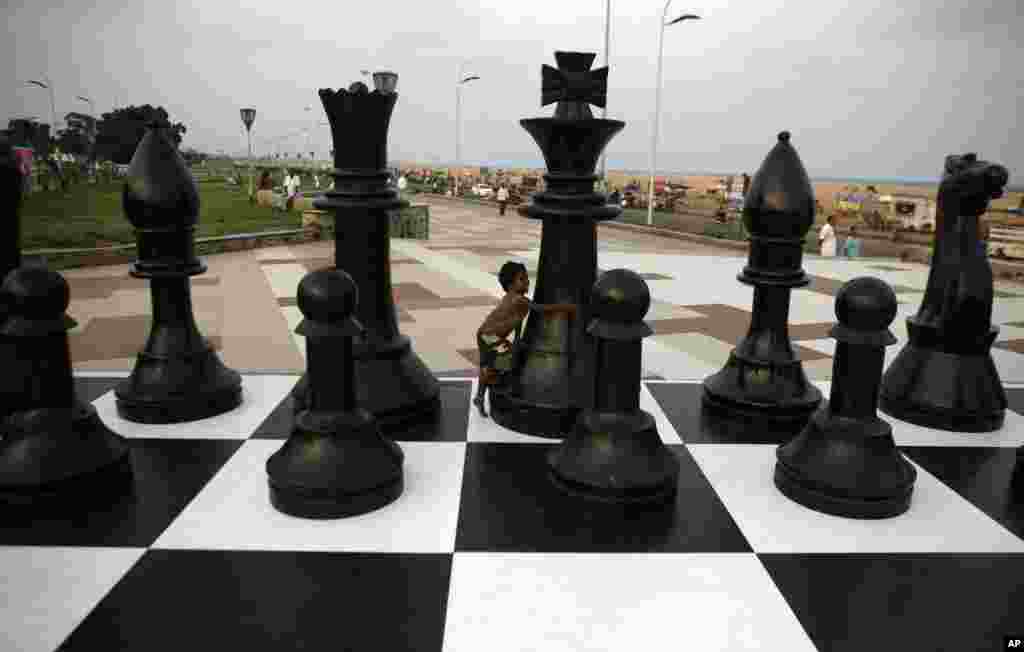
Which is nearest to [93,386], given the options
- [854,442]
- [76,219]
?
[854,442]

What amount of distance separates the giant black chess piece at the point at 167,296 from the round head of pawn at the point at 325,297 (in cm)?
63

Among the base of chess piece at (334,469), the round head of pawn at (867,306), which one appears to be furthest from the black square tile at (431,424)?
the round head of pawn at (867,306)

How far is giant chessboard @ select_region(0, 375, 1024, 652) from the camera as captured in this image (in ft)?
3.14

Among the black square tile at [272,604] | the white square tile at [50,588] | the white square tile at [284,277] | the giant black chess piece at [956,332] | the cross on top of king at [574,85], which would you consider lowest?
the white square tile at [50,588]

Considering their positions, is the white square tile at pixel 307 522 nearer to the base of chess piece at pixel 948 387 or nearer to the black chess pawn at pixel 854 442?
the black chess pawn at pixel 854 442

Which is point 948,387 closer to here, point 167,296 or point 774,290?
point 774,290

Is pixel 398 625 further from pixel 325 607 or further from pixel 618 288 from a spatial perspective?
pixel 618 288

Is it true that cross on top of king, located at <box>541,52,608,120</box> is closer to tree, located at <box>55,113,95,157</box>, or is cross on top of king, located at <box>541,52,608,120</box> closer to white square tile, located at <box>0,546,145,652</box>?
white square tile, located at <box>0,546,145,652</box>

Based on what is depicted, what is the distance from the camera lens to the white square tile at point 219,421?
5.50 feet

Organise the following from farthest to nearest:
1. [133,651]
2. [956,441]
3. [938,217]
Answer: [938,217] < [956,441] < [133,651]

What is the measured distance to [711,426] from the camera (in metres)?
1.80

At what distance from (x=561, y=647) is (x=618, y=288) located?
0.70 meters

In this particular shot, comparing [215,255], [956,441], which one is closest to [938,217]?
[956,441]

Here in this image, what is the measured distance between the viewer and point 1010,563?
3.84 ft
